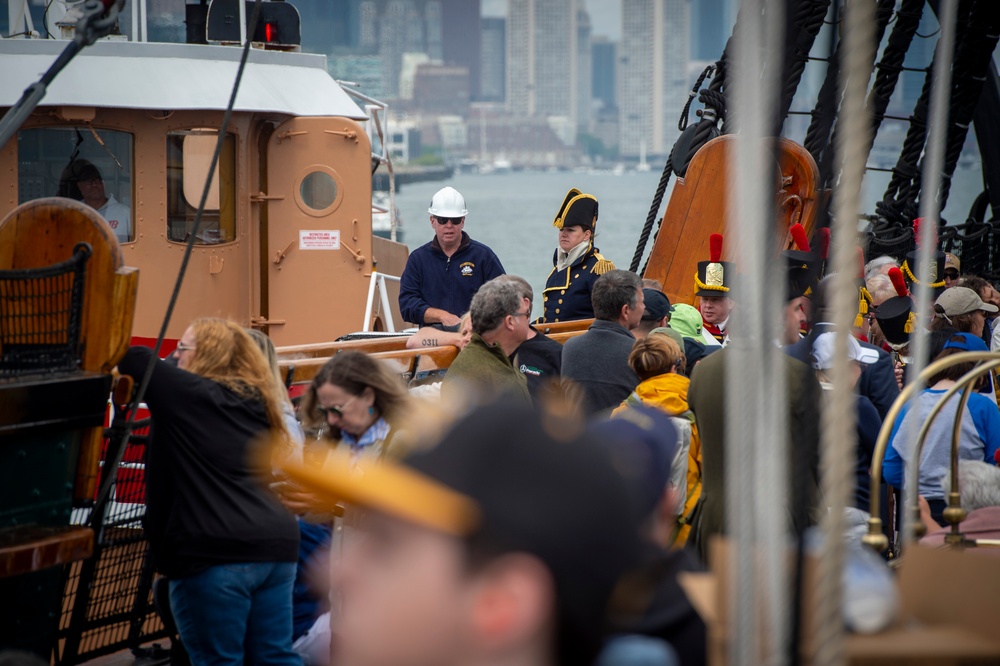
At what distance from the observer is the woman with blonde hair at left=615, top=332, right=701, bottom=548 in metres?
5.31

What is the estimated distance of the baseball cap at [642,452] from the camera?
1338 mm

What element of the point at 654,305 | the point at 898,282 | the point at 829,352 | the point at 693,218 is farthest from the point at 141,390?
the point at 693,218

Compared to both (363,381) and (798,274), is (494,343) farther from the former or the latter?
(798,274)

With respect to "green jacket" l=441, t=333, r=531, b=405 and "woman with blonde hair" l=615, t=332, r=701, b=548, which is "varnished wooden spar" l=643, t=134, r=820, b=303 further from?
"green jacket" l=441, t=333, r=531, b=405

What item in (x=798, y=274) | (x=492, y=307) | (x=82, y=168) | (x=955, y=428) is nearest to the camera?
(x=955, y=428)

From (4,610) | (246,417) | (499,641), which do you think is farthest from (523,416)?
(4,610)

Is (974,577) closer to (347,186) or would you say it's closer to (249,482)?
(249,482)

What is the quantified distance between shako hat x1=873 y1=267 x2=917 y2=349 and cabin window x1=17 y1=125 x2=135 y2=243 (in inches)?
238

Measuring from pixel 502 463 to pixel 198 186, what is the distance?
9.52 meters

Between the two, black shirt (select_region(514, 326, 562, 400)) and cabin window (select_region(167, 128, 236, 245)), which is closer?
black shirt (select_region(514, 326, 562, 400))

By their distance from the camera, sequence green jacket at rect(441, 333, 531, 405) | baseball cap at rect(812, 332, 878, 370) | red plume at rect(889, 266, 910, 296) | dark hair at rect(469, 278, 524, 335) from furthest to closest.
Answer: red plume at rect(889, 266, 910, 296) → dark hair at rect(469, 278, 524, 335) → green jacket at rect(441, 333, 531, 405) → baseball cap at rect(812, 332, 878, 370)

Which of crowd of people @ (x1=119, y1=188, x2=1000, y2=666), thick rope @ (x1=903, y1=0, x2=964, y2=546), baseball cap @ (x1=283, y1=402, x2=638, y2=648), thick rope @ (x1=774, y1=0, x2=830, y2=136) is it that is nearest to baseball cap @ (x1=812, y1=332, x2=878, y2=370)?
crowd of people @ (x1=119, y1=188, x2=1000, y2=666)

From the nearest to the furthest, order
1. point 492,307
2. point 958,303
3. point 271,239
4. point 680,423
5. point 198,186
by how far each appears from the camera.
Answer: point 680,423
point 492,307
point 958,303
point 198,186
point 271,239

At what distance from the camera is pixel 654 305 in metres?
7.01
